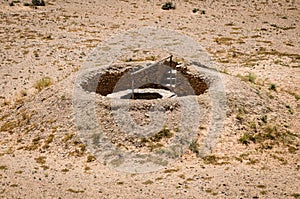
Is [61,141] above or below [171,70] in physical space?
below

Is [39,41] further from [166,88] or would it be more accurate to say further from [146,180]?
[146,180]

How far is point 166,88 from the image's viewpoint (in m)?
27.0

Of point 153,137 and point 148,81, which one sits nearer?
point 153,137

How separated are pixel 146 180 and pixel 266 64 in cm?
2054

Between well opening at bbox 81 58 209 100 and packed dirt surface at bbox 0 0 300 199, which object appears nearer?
packed dirt surface at bbox 0 0 300 199

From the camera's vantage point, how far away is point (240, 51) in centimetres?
3978

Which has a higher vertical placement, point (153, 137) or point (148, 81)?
point (148, 81)

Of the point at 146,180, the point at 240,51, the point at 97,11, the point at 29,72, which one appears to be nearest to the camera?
the point at 146,180

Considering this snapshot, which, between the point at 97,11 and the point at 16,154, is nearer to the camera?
the point at 16,154

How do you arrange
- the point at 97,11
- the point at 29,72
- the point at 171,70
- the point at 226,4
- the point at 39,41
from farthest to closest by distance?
the point at 226,4 < the point at 97,11 < the point at 39,41 < the point at 29,72 < the point at 171,70

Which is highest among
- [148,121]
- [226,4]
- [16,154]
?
[226,4]

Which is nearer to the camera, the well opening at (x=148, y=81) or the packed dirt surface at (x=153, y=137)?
the packed dirt surface at (x=153, y=137)

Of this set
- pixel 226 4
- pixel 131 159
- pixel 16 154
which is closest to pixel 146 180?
pixel 131 159

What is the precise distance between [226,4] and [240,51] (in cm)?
2339
